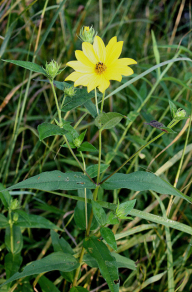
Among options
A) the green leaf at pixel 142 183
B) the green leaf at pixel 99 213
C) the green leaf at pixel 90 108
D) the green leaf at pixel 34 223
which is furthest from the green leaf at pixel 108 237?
the green leaf at pixel 90 108

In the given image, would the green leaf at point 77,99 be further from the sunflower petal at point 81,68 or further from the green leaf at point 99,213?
the green leaf at point 99,213

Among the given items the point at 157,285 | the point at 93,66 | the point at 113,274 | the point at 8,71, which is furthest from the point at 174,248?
the point at 8,71

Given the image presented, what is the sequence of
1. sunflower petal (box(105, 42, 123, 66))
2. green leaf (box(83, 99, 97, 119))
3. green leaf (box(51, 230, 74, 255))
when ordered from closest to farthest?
1. sunflower petal (box(105, 42, 123, 66))
2. green leaf (box(83, 99, 97, 119))
3. green leaf (box(51, 230, 74, 255))

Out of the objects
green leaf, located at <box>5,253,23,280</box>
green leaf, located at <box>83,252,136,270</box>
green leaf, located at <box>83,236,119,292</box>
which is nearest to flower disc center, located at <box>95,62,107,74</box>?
green leaf, located at <box>83,236,119,292</box>

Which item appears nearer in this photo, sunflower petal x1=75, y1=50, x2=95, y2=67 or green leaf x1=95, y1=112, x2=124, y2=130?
green leaf x1=95, y1=112, x2=124, y2=130

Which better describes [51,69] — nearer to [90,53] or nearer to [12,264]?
[90,53]

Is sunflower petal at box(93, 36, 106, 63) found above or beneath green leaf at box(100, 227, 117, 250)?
above

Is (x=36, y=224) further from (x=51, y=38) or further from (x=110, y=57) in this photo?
(x=51, y=38)

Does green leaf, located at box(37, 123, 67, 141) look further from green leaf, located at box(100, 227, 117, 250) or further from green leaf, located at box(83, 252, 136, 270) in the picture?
green leaf, located at box(83, 252, 136, 270)

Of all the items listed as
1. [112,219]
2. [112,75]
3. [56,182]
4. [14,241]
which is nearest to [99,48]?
[112,75]
